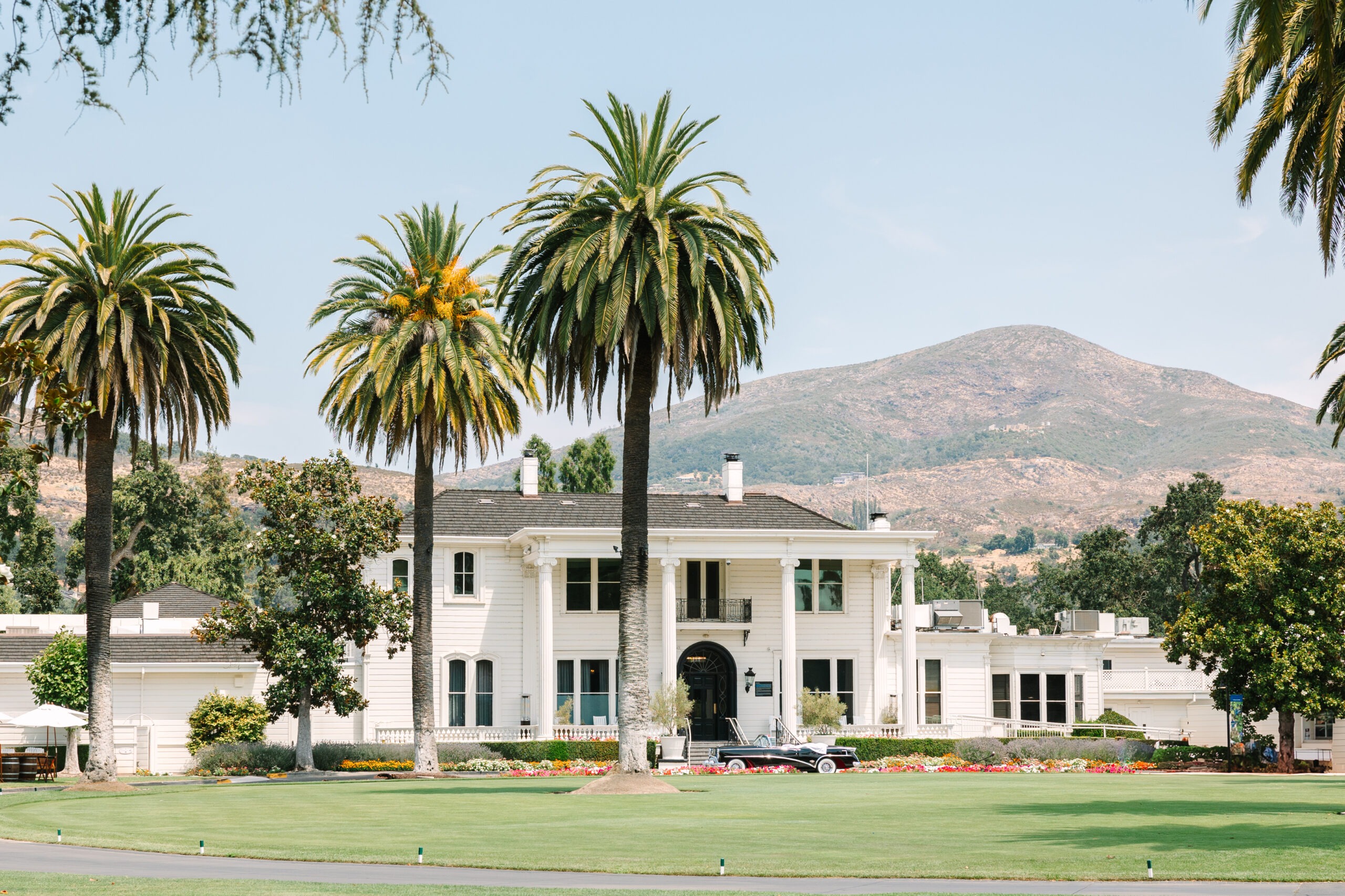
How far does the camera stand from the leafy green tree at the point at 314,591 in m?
43.0

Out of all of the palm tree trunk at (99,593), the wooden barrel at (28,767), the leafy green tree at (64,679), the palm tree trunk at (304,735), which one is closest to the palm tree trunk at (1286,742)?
the palm tree trunk at (304,735)

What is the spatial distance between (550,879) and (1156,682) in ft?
184

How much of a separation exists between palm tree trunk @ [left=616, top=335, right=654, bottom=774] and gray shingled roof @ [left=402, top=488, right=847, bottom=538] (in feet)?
65.8

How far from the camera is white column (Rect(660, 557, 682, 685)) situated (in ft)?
171

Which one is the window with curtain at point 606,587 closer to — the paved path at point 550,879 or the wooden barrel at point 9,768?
the wooden barrel at point 9,768

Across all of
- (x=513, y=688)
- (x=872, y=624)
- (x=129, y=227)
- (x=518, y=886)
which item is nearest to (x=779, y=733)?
(x=872, y=624)

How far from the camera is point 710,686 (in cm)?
5553

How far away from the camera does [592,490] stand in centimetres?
7969

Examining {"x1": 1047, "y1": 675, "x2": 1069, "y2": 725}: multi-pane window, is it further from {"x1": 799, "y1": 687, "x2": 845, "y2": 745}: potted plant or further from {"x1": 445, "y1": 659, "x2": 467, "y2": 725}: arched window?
{"x1": 445, "y1": 659, "x2": 467, "y2": 725}: arched window

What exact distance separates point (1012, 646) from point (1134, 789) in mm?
25721

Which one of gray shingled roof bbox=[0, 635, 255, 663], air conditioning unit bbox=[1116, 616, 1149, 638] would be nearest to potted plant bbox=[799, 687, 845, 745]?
gray shingled roof bbox=[0, 635, 255, 663]

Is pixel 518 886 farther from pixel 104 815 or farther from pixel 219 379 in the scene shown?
pixel 219 379

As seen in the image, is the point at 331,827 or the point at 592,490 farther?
the point at 592,490

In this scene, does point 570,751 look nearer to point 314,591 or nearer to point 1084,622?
point 314,591
